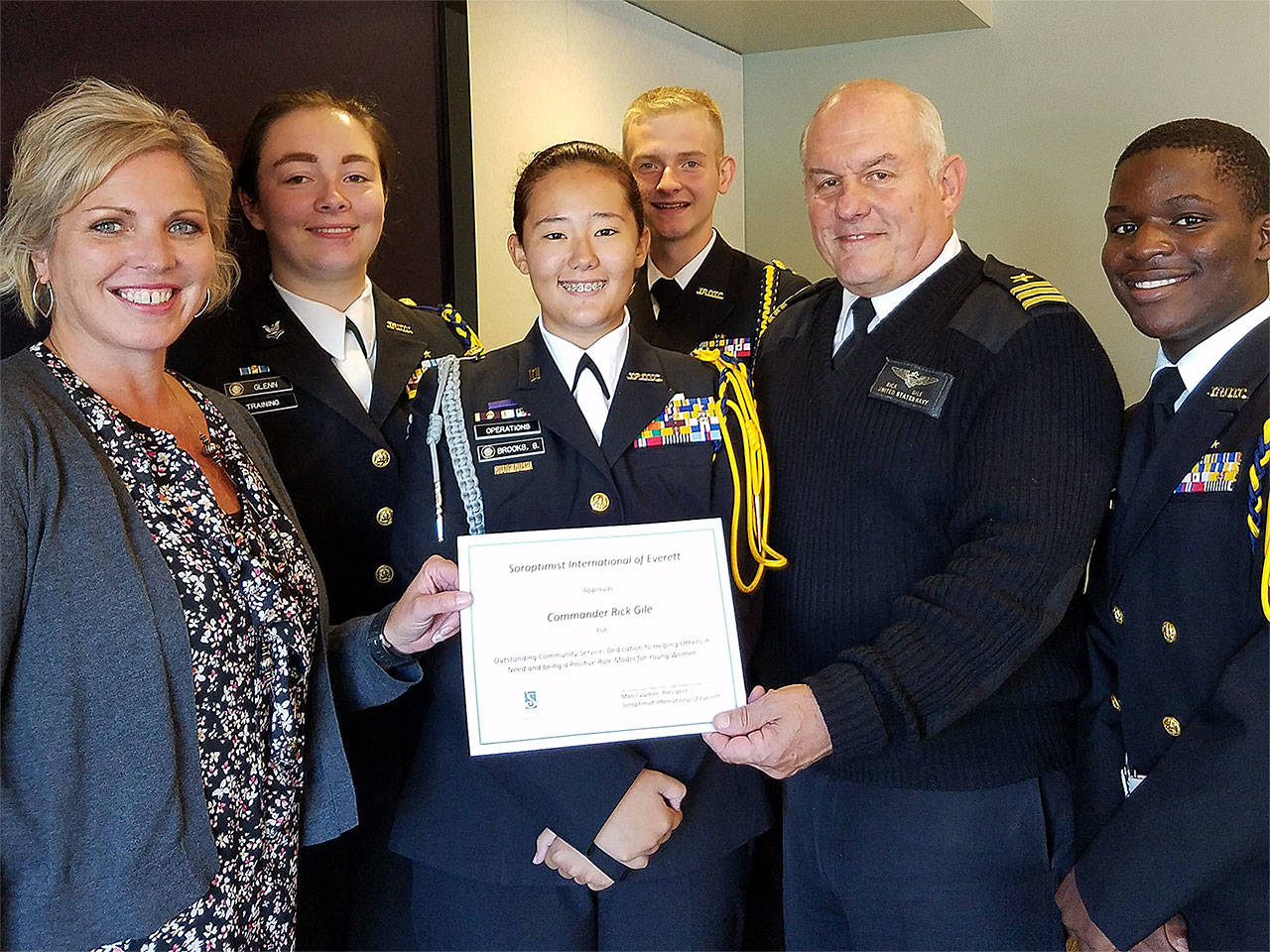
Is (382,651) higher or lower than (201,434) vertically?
lower

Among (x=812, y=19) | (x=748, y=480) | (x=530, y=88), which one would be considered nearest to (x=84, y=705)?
(x=748, y=480)

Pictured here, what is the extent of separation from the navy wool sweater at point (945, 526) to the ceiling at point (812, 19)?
2994 mm

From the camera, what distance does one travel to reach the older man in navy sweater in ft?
5.95

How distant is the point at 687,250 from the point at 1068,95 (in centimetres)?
268

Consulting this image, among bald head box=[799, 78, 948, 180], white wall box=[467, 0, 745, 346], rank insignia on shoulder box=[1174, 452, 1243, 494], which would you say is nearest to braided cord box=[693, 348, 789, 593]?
bald head box=[799, 78, 948, 180]

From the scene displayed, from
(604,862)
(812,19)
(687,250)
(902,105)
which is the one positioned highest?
(812,19)

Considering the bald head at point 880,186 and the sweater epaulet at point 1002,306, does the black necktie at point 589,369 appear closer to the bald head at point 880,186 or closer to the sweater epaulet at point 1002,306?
the bald head at point 880,186

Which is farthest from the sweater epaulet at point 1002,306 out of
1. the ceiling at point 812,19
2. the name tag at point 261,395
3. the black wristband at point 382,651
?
the ceiling at point 812,19

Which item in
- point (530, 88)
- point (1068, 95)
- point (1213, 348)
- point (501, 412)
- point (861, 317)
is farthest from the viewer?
point (1068, 95)

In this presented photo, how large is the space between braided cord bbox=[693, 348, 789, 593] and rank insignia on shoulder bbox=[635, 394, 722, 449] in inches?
0.6

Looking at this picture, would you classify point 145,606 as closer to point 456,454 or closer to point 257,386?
point 456,454

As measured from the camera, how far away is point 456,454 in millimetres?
1963

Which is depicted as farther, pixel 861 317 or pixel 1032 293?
pixel 861 317

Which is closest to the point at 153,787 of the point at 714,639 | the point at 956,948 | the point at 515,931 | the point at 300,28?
the point at 515,931
